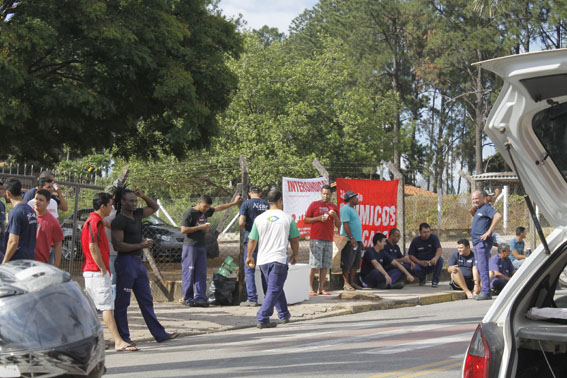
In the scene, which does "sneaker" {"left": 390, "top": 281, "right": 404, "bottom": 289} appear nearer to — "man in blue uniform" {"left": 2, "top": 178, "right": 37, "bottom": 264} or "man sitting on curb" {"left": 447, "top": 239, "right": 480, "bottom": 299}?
"man sitting on curb" {"left": 447, "top": 239, "right": 480, "bottom": 299}

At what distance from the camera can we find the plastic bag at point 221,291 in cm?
1261

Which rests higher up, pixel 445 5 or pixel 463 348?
pixel 445 5

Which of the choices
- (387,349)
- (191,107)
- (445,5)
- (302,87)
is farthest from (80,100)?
(445,5)

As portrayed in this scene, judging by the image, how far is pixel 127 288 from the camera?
28.8 feet

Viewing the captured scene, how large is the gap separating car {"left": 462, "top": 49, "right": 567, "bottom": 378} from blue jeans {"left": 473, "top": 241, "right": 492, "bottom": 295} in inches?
356

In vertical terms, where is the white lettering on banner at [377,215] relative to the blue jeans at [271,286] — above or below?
above

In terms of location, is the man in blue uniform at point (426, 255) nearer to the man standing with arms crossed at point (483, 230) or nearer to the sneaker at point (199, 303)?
the man standing with arms crossed at point (483, 230)

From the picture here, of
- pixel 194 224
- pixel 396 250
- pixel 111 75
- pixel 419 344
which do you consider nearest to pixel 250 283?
pixel 194 224

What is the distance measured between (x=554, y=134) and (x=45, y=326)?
286 centimetres

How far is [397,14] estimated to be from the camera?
57188 millimetres

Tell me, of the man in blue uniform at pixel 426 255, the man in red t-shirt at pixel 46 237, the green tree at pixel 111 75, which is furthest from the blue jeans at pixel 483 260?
the man in red t-shirt at pixel 46 237

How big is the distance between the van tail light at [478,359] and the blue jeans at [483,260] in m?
9.76

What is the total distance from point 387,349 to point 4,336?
18.4 feet

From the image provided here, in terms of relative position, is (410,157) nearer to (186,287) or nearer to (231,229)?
(231,229)
